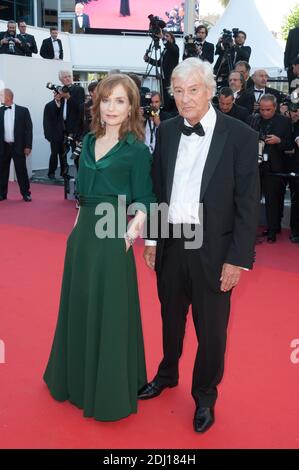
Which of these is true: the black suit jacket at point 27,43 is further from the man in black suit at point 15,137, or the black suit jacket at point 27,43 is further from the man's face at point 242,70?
the man's face at point 242,70

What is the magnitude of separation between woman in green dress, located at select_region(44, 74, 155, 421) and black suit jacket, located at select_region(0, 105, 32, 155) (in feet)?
20.0

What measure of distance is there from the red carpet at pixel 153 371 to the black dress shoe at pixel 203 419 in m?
0.03

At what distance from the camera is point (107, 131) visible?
234cm

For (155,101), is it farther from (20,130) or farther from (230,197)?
(230,197)

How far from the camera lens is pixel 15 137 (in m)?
8.12

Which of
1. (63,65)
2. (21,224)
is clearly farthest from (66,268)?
(63,65)

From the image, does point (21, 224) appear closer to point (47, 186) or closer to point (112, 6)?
point (47, 186)

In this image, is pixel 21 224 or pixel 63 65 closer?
pixel 21 224

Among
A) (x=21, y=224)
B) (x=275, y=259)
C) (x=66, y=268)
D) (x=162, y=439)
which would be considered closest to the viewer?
(x=162, y=439)

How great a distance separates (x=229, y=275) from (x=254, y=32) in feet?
40.5

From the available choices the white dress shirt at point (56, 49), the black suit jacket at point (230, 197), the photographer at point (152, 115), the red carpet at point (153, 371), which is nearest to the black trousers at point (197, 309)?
the black suit jacket at point (230, 197)

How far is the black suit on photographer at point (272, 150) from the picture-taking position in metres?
5.97

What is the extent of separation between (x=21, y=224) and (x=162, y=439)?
4.83 m

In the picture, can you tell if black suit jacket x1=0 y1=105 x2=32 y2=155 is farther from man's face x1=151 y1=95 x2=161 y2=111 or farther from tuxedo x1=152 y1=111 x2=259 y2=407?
tuxedo x1=152 y1=111 x2=259 y2=407
